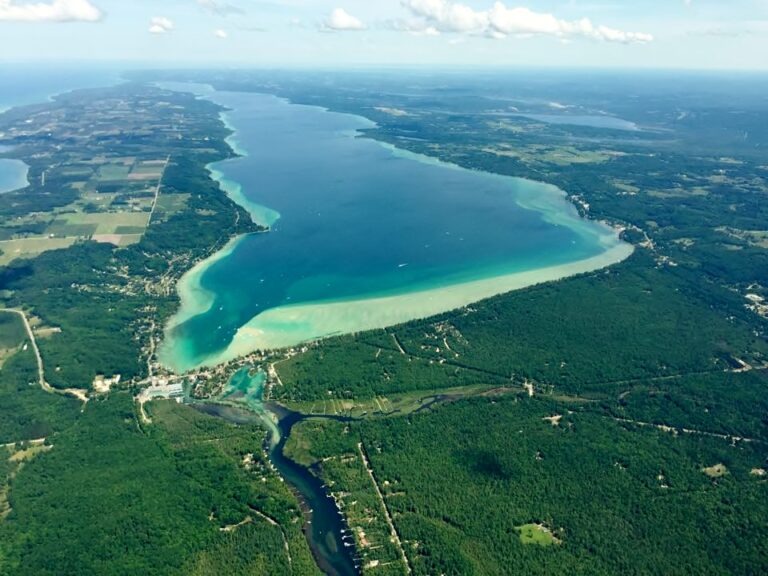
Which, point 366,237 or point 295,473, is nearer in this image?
point 295,473

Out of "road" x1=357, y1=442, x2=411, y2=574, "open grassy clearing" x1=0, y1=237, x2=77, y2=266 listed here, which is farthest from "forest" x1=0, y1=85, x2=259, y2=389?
"road" x1=357, y1=442, x2=411, y2=574

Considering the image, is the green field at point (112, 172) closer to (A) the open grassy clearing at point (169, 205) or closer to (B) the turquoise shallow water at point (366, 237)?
(B) the turquoise shallow water at point (366, 237)

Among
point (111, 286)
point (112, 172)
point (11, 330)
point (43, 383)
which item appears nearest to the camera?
point (43, 383)

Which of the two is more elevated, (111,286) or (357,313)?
(357,313)

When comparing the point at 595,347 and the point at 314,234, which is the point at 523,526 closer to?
the point at 595,347

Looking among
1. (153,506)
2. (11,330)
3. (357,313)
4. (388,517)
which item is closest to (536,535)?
(388,517)

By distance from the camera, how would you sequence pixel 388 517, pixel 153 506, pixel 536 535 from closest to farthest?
pixel 536 535 < pixel 388 517 < pixel 153 506

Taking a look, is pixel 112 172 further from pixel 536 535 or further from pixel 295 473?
pixel 536 535

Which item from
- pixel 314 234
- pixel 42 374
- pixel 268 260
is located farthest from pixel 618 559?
pixel 314 234
